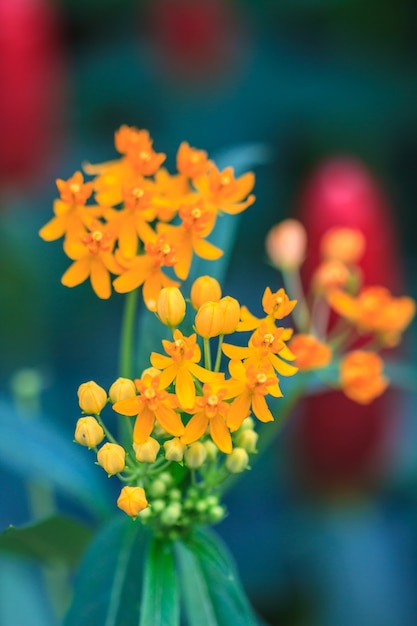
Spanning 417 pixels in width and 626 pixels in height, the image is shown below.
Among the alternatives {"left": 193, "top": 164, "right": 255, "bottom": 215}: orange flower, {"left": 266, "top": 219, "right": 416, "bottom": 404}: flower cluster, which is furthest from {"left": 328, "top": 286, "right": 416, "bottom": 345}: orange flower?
{"left": 193, "top": 164, "right": 255, "bottom": 215}: orange flower

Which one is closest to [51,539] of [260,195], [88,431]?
[88,431]

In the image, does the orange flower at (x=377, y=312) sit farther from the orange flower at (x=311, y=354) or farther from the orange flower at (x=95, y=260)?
the orange flower at (x=95, y=260)

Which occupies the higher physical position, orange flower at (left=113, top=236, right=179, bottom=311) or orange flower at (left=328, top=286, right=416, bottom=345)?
orange flower at (left=113, top=236, right=179, bottom=311)

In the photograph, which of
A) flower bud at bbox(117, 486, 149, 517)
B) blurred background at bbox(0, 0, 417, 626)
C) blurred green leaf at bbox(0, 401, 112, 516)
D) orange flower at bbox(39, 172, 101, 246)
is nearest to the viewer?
flower bud at bbox(117, 486, 149, 517)

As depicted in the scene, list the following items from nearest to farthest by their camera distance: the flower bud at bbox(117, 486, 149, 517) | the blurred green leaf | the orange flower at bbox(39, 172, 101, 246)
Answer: the flower bud at bbox(117, 486, 149, 517) → the orange flower at bbox(39, 172, 101, 246) → the blurred green leaf

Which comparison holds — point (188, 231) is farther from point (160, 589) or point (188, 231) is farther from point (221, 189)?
point (160, 589)

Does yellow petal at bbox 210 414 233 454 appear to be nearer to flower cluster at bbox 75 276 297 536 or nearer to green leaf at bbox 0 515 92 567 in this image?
flower cluster at bbox 75 276 297 536

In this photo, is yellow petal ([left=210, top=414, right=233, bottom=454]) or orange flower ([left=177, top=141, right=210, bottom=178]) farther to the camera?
orange flower ([left=177, top=141, right=210, bottom=178])
